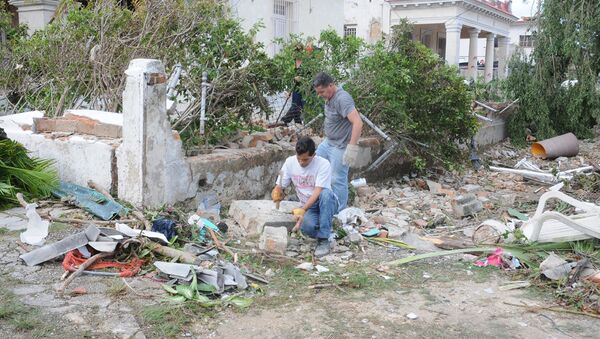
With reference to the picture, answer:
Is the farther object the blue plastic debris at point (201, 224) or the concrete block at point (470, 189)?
the concrete block at point (470, 189)

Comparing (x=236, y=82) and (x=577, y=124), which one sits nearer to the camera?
(x=236, y=82)

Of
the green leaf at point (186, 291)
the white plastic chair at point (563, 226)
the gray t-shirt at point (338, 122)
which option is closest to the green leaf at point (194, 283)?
the green leaf at point (186, 291)

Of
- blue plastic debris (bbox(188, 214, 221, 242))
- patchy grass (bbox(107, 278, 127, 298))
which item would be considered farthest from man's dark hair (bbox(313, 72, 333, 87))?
patchy grass (bbox(107, 278, 127, 298))

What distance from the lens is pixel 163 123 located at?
18.6 feet

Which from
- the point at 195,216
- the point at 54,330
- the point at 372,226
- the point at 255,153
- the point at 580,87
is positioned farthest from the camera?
the point at 580,87

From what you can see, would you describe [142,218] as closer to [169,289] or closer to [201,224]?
[201,224]

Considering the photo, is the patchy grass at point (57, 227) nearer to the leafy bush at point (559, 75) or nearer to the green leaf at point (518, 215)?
the green leaf at point (518, 215)

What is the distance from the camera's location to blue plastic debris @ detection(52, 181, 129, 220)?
5.37 m

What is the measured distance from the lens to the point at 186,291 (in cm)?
396

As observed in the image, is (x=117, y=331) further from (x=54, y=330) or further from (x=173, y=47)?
(x=173, y=47)

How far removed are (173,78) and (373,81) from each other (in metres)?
2.72

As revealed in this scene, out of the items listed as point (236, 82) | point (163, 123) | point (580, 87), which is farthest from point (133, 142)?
point (580, 87)

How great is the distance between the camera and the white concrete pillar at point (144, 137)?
17.9 ft

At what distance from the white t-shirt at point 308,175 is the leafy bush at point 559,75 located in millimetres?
10223
